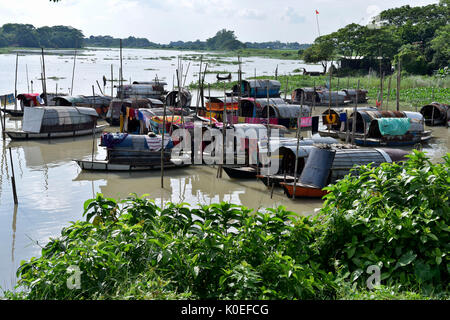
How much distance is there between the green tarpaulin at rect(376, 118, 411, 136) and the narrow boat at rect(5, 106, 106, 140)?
1325 cm

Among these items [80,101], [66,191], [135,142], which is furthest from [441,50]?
[66,191]

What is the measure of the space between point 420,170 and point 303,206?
29.7 feet

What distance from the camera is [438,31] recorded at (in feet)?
158

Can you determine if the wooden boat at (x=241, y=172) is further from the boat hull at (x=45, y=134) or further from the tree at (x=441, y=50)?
the tree at (x=441, y=50)

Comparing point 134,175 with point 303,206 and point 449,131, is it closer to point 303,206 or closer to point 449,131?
point 303,206

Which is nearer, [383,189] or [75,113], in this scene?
[383,189]

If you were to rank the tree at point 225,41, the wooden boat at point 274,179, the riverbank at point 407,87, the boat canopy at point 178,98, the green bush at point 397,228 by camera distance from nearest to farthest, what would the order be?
the green bush at point 397,228 < the wooden boat at point 274,179 < the boat canopy at point 178,98 < the riverbank at point 407,87 < the tree at point 225,41

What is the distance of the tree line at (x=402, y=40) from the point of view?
4544 cm

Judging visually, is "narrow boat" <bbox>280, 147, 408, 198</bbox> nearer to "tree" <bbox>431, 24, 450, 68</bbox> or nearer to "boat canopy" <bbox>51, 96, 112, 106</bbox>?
"boat canopy" <bbox>51, 96, 112, 106</bbox>

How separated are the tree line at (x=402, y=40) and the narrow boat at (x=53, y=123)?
1277 inches

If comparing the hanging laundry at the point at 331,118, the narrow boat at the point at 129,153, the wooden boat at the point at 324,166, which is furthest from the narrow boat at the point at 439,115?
the narrow boat at the point at 129,153

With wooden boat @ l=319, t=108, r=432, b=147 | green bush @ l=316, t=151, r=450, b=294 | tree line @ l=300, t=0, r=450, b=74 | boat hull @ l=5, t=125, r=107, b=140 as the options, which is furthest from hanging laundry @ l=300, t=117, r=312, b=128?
tree line @ l=300, t=0, r=450, b=74

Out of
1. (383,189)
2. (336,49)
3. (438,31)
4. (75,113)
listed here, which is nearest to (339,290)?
(383,189)

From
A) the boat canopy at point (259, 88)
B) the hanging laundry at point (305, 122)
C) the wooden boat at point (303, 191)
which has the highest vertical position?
the boat canopy at point (259, 88)
